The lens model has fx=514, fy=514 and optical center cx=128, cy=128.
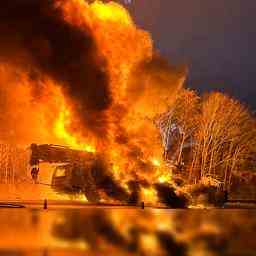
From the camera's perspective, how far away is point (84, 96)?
4475cm

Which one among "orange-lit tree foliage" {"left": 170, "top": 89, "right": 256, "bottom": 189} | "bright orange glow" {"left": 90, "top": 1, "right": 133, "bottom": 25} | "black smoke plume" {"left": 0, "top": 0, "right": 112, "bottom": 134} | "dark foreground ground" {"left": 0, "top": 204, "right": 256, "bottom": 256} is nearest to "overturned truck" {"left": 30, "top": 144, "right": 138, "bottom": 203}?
"black smoke plume" {"left": 0, "top": 0, "right": 112, "bottom": 134}

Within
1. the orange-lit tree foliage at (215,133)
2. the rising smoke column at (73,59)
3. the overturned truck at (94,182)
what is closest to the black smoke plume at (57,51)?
the rising smoke column at (73,59)

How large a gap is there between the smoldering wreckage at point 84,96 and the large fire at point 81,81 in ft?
0.29

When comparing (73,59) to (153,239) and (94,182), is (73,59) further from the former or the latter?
(153,239)

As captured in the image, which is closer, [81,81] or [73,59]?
[81,81]

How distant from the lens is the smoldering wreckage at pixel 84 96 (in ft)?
143

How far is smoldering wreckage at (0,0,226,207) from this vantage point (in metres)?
43.6

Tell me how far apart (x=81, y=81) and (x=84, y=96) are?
1516mm

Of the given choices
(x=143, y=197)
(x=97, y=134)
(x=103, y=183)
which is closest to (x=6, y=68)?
(x=97, y=134)

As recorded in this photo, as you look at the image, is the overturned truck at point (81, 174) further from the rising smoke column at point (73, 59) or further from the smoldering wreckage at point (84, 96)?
the rising smoke column at point (73, 59)

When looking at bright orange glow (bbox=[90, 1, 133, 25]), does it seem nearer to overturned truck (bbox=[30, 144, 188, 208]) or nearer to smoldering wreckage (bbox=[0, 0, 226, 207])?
smoldering wreckage (bbox=[0, 0, 226, 207])

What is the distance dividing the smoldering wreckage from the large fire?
88 mm

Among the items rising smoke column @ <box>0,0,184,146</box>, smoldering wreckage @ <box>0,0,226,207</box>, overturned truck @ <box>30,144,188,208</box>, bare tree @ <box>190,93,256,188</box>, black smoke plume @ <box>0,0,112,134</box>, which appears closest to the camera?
overturned truck @ <box>30,144,188,208</box>

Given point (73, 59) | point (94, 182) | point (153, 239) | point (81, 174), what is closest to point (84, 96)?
point (73, 59)
